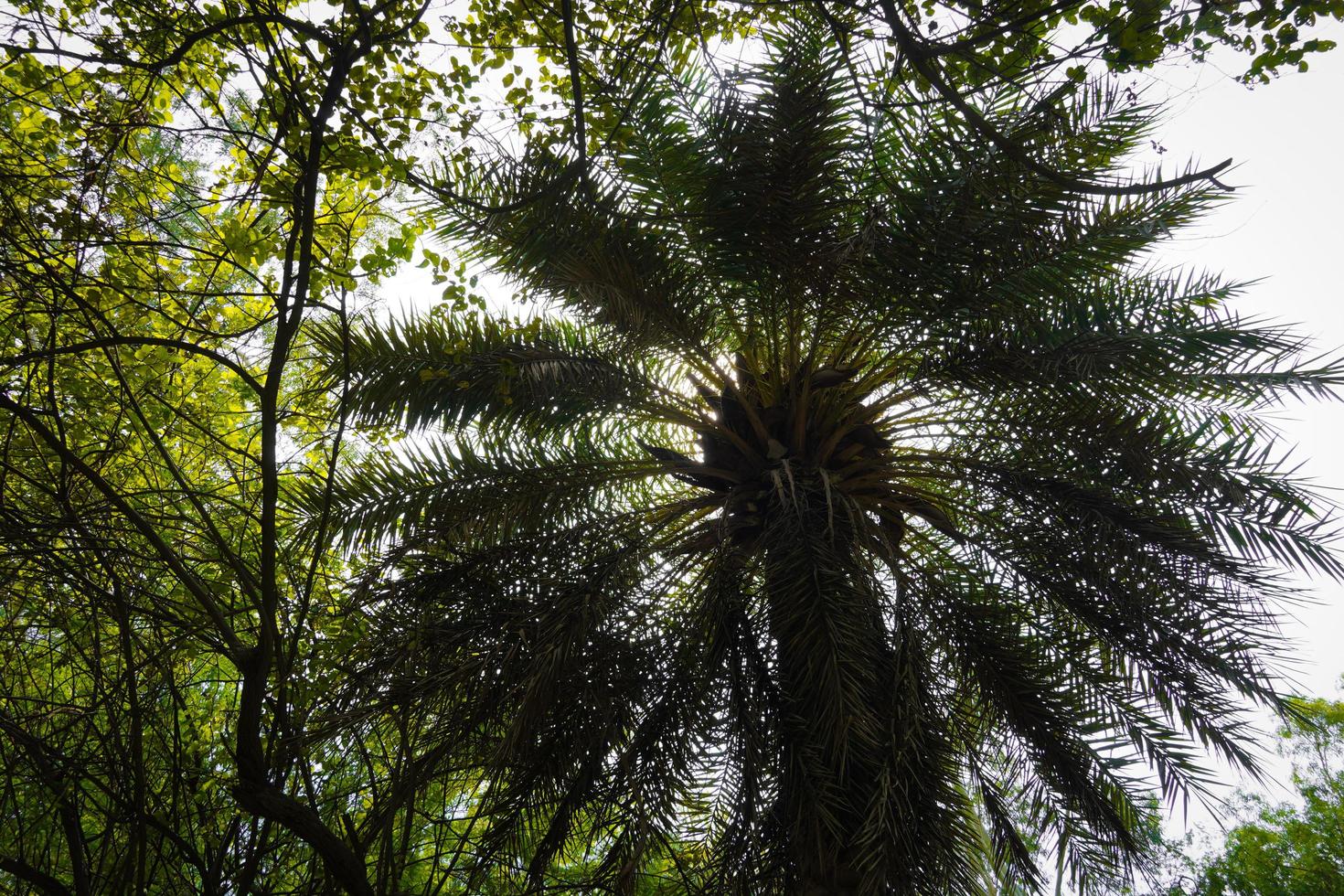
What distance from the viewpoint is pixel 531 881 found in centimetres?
444

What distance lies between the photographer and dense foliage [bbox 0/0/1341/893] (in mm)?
4137

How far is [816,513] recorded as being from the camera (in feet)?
17.6

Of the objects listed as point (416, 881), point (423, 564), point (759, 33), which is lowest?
point (416, 881)

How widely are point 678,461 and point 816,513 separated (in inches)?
45.2

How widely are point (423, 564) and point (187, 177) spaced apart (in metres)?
4.06

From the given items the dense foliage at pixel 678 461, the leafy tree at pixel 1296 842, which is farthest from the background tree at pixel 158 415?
the leafy tree at pixel 1296 842

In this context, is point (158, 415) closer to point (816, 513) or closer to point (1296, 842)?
point (816, 513)

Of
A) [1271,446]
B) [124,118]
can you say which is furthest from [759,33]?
[1271,446]

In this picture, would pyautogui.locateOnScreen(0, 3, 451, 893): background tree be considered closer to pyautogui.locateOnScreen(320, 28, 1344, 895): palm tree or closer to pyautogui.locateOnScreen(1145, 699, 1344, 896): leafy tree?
pyautogui.locateOnScreen(320, 28, 1344, 895): palm tree

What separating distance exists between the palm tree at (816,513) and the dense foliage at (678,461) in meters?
0.03

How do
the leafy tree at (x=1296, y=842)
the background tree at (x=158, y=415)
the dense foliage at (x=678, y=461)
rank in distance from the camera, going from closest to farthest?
the background tree at (x=158, y=415) → the dense foliage at (x=678, y=461) → the leafy tree at (x=1296, y=842)

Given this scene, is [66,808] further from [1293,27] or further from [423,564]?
[1293,27]

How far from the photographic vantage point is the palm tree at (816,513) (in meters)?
4.54

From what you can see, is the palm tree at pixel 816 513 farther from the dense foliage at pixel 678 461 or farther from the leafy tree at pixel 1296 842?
the leafy tree at pixel 1296 842
